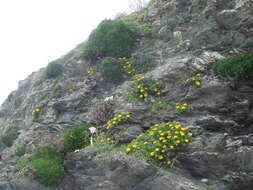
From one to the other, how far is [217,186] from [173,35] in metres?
6.73

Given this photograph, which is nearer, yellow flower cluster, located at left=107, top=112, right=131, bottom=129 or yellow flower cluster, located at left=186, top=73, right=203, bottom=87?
yellow flower cluster, located at left=107, top=112, right=131, bottom=129

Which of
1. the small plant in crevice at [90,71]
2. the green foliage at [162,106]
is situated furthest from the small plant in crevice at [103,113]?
the small plant in crevice at [90,71]

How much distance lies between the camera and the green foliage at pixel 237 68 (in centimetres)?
662

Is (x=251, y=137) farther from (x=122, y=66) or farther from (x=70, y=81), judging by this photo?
(x=70, y=81)

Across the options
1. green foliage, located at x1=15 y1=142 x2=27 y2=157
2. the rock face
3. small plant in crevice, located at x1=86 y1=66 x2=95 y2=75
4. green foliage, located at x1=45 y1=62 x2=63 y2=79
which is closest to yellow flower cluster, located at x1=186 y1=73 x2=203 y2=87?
the rock face

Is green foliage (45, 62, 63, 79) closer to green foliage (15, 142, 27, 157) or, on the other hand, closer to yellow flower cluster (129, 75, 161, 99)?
green foliage (15, 142, 27, 157)

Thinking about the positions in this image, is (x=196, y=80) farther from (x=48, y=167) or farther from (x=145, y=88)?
(x=48, y=167)

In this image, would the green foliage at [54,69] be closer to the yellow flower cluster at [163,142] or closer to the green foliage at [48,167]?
the green foliage at [48,167]

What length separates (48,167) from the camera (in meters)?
6.88

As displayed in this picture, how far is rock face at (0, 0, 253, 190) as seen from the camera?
→ 552 cm

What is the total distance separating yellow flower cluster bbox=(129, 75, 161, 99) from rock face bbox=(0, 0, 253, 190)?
27 centimetres

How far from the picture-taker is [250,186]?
4.98 m

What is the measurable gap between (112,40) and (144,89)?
370 centimetres

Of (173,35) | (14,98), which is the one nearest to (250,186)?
(173,35)
